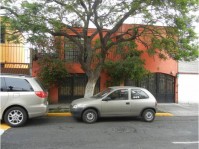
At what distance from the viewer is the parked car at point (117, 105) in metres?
10.7

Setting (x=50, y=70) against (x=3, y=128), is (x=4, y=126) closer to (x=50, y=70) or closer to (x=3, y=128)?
(x=3, y=128)

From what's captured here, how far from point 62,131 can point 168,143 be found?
3378 mm

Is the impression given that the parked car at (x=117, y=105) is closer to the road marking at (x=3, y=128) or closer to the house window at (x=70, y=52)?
the road marking at (x=3, y=128)

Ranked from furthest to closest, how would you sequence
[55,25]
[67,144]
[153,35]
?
[153,35]
[55,25]
[67,144]

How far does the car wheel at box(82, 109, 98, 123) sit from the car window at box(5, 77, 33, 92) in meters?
2.31

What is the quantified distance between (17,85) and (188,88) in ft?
41.3

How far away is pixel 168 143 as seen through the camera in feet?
25.8

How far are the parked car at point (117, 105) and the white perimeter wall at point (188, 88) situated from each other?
308 inches

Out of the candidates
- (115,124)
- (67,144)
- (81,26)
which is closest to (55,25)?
(81,26)

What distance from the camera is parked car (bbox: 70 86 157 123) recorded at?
1073 centimetres

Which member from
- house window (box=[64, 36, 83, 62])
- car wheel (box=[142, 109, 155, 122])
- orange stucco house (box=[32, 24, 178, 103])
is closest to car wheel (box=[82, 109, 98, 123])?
car wheel (box=[142, 109, 155, 122])

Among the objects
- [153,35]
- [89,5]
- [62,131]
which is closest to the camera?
[62,131]

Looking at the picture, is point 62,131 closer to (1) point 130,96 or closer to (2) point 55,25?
(1) point 130,96

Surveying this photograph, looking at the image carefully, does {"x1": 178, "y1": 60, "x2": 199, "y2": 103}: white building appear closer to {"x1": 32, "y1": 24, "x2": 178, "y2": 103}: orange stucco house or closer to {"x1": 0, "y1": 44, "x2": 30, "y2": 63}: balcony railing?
{"x1": 32, "y1": 24, "x2": 178, "y2": 103}: orange stucco house
